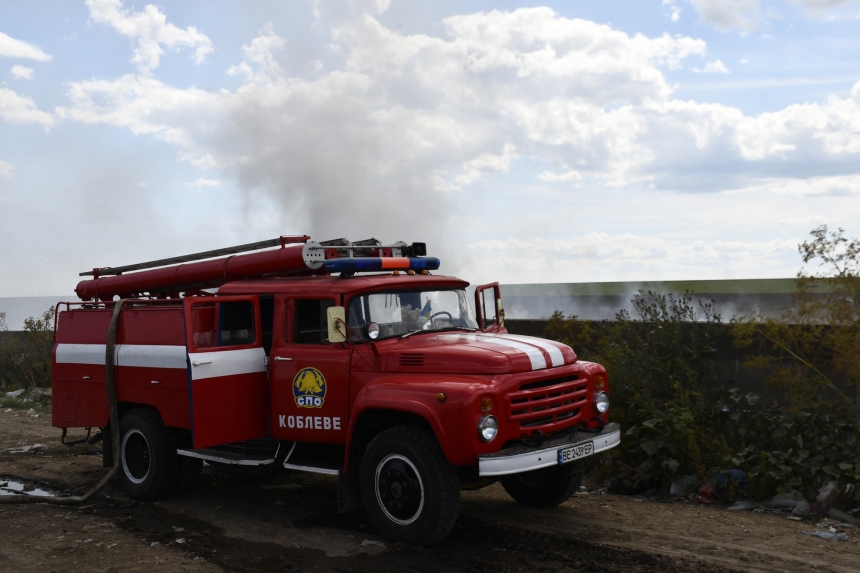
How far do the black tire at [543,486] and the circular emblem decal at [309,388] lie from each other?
6.53ft

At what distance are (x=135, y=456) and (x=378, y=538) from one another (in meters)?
3.58

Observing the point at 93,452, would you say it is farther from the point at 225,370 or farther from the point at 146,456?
the point at 225,370

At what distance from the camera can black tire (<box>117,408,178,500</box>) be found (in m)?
8.59

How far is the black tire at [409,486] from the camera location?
6.37 m

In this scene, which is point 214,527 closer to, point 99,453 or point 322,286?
point 322,286

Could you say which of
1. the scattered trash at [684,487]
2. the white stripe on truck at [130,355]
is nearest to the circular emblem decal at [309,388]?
the white stripe on truck at [130,355]

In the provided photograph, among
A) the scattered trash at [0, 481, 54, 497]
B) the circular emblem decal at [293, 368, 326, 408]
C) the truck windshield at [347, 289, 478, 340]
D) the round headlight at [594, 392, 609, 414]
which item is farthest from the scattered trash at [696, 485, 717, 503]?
the scattered trash at [0, 481, 54, 497]

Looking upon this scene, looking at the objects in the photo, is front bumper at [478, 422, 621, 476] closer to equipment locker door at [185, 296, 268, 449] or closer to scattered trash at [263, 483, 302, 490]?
equipment locker door at [185, 296, 268, 449]

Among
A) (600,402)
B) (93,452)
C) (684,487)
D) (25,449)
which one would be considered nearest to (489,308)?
(600,402)

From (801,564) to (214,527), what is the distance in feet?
16.8

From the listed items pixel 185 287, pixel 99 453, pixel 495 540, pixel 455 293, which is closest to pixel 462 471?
pixel 495 540

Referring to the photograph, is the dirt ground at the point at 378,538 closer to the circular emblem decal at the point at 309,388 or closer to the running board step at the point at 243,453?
the running board step at the point at 243,453

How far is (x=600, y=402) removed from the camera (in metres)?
7.35

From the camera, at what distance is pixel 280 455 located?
784 centimetres
